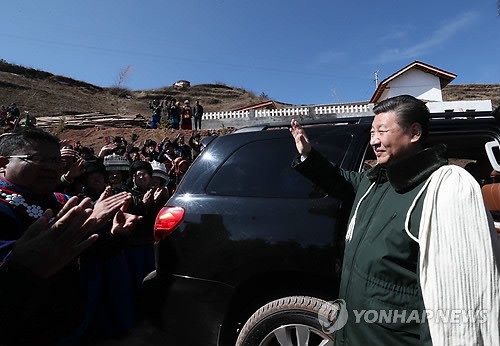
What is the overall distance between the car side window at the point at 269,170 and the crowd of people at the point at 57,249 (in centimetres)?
70

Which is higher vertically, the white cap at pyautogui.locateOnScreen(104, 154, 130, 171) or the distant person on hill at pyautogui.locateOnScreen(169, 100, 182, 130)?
the distant person on hill at pyautogui.locateOnScreen(169, 100, 182, 130)

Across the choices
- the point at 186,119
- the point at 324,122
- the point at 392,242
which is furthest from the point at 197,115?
the point at 392,242

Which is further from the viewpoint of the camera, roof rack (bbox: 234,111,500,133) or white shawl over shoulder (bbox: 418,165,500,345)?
roof rack (bbox: 234,111,500,133)

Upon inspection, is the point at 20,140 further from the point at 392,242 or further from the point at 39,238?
the point at 392,242

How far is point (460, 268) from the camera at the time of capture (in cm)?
130

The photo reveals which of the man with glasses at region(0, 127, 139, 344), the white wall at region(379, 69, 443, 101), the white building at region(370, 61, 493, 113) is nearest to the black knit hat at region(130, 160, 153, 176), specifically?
the man with glasses at region(0, 127, 139, 344)

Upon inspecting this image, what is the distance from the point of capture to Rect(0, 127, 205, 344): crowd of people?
1.21 meters

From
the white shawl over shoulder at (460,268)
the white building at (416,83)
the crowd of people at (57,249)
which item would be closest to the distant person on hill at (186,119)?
the white building at (416,83)

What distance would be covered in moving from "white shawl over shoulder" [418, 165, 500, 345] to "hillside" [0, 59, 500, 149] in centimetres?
2997

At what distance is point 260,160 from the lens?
250cm

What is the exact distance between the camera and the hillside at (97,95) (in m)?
32.9

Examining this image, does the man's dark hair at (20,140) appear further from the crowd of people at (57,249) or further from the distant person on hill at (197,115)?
the distant person on hill at (197,115)

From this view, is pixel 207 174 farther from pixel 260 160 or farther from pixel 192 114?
pixel 192 114

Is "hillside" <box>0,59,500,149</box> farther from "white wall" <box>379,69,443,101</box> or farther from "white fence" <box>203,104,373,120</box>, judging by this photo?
"white fence" <box>203,104,373,120</box>
